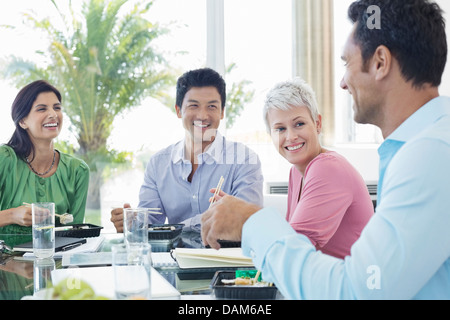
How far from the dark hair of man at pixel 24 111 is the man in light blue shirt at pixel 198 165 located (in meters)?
0.72

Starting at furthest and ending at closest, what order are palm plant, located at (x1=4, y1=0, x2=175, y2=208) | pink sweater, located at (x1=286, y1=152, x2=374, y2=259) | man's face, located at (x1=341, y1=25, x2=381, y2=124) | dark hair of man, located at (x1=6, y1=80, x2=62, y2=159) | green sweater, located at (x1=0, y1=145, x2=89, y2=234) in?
1. palm plant, located at (x1=4, y1=0, x2=175, y2=208)
2. dark hair of man, located at (x1=6, y1=80, x2=62, y2=159)
3. green sweater, located at (x1=0, y1=145, x2=89, y2=234)
4. pink sweater, located at (x1=286, y1=152, x2=374, y2=259)
5. man's face, located at (x1=341, y1=25, x2=381, y2=124)

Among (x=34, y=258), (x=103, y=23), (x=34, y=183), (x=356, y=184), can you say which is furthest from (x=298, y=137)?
(x=103, y=23)

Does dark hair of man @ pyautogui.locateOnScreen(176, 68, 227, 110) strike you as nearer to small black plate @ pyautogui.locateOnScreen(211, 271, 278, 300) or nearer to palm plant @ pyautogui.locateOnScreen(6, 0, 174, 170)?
palm plant @ pyautogui.locateOnScreen(6, 0, 174, 170)

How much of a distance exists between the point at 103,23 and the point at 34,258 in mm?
3345

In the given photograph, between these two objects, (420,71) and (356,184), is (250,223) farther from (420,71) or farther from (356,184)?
(356,184)

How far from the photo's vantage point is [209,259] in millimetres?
1578

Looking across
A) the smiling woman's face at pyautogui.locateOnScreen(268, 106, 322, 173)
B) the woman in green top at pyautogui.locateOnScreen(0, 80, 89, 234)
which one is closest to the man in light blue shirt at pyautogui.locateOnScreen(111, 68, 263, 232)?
the woman in green top at pyautogui.locateOnScreen(0, 80, 89, 234)

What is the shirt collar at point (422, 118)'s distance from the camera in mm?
1074

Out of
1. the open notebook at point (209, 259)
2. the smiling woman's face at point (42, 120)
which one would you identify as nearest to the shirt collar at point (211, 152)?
the smiling woman's face at point (42, 120)

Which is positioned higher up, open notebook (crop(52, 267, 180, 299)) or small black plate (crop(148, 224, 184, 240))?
small black plate (crop(148, 224, 184, 240))

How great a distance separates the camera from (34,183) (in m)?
2.77

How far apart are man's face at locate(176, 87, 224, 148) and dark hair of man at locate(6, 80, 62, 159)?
0.86m

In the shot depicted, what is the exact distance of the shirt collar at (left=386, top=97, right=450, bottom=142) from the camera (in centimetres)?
107

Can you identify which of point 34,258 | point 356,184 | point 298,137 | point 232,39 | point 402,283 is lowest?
point 34,258
